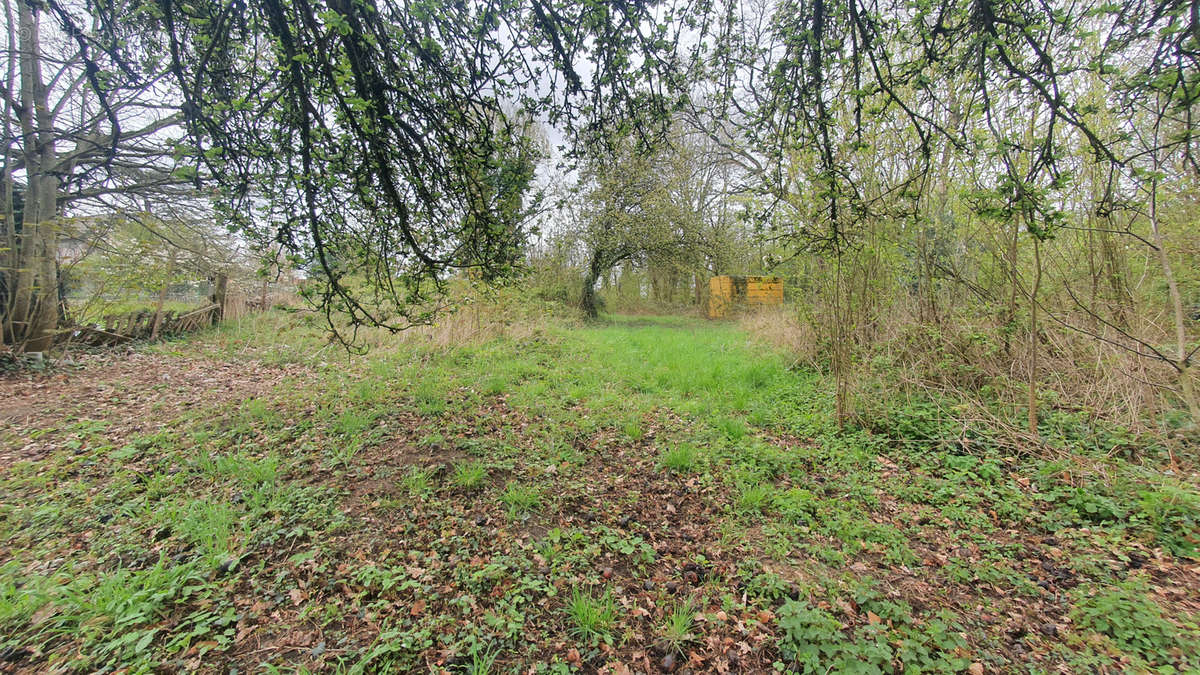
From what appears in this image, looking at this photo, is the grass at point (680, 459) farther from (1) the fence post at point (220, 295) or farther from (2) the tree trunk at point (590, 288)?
(2) the tree trunk at point (590, 288)

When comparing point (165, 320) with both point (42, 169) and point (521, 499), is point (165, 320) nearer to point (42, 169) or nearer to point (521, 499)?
point (42, 169)

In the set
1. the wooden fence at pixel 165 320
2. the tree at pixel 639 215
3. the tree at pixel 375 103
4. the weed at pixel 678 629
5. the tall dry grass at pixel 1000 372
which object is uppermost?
the tree at pixel 639 215

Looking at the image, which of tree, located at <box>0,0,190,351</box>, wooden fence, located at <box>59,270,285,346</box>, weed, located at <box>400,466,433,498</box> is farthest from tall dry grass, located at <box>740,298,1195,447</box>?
wooden fence, located at <box>59,270,285,346</box>

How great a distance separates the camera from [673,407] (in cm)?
500

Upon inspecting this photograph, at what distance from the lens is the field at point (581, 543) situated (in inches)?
76.2

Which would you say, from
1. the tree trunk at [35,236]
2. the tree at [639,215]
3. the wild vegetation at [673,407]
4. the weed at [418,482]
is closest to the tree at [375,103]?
the wild vegetation at [673,407]

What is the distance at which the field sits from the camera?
76.2 inches

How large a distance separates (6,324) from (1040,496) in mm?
12807

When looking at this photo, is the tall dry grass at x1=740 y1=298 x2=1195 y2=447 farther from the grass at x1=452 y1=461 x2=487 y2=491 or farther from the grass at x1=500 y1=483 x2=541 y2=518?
the grass at x1=452 y1=461 x2=487 y2=491

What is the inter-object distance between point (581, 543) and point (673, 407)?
2.54m

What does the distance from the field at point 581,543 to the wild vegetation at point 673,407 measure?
22 millimetres

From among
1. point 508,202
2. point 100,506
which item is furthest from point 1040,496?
point 100,506

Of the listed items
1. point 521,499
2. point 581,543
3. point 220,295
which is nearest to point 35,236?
point 220,295

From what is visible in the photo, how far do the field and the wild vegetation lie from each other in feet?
0.07
